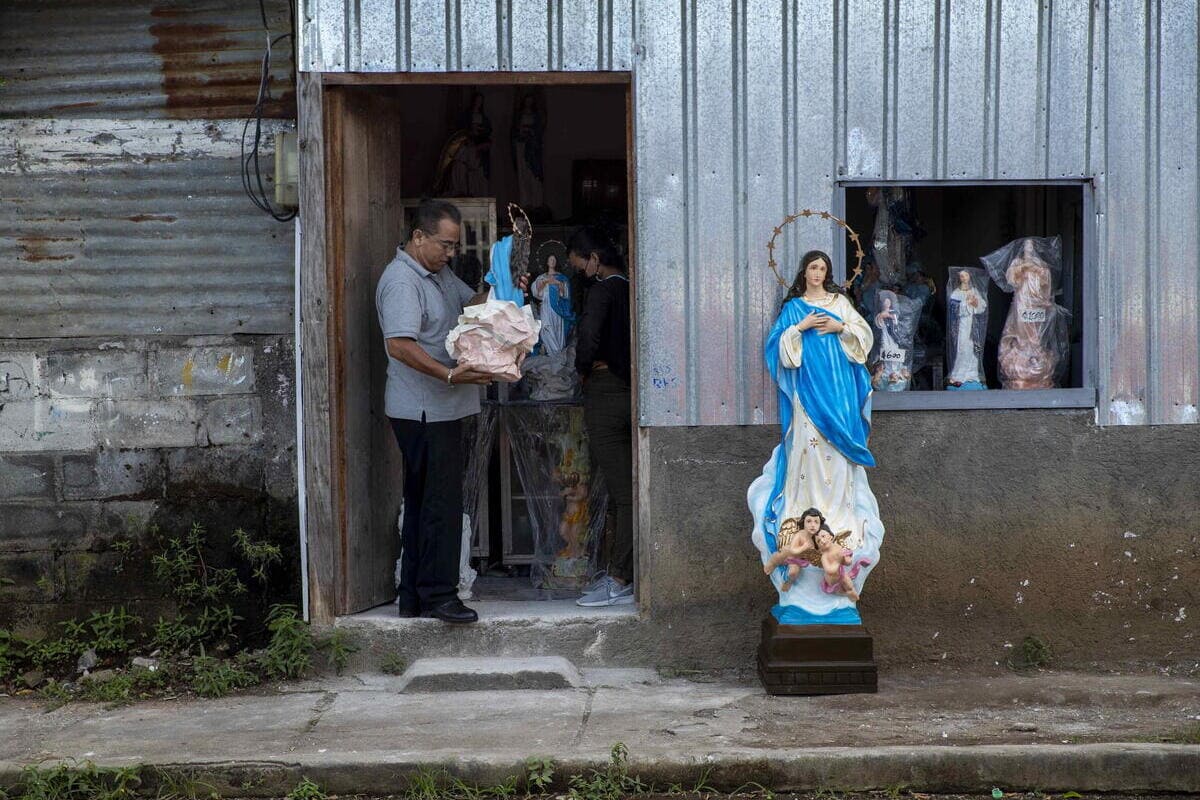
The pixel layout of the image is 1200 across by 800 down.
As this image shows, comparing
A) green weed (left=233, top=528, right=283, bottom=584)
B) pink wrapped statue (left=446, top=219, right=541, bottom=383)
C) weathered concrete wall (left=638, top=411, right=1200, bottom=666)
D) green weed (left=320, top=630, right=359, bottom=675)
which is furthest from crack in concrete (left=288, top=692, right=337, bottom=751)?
pink wrapped statue (left=446, top=219, right=541, bottom=383)

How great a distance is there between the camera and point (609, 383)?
7016 mm

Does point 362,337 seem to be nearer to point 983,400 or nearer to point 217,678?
point 217,678

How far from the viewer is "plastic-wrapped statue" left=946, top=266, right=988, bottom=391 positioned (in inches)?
261

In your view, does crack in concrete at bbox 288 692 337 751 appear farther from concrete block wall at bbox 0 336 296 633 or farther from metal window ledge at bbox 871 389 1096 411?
metal window ledge at bbox 871 389 1096 411

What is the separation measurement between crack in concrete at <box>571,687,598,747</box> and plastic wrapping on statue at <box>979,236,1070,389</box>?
8.17 ft

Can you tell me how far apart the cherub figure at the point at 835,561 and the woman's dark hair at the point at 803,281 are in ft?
3.42

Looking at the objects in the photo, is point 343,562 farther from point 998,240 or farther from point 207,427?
point 998,240


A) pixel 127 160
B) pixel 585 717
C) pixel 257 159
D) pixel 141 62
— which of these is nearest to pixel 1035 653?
pixel 585 717

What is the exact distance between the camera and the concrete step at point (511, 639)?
21.3ft

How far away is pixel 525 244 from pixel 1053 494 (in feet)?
9.53

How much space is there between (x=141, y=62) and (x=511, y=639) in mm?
3542

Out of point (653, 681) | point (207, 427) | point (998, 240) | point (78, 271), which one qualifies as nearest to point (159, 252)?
point (78, 271)

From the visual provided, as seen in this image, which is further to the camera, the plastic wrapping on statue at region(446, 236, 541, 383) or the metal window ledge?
the metal window ledge

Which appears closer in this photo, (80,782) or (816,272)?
(80,782)
